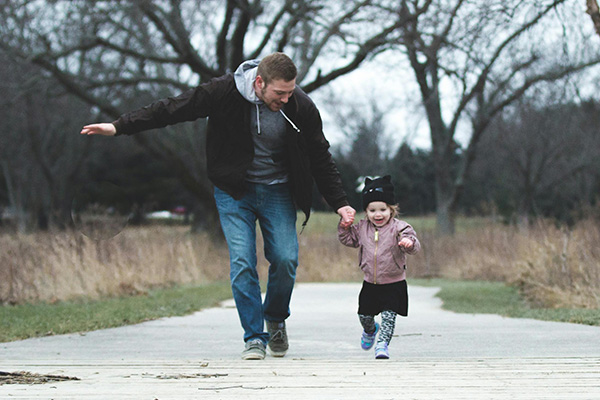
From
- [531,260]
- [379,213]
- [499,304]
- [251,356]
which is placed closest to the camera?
[251,356]

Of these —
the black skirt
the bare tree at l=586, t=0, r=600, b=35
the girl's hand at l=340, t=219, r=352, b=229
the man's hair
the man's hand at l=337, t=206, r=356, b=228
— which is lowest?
the black skirt

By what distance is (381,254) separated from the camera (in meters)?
5.11

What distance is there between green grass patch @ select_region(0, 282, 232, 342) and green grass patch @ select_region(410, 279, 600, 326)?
127 inches

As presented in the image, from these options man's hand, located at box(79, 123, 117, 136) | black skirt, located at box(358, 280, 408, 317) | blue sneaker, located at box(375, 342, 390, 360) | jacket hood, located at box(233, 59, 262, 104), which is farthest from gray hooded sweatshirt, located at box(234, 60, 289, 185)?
blue sneaker, located at box(375, 342, 390, 360)

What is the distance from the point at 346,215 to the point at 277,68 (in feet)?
3.53

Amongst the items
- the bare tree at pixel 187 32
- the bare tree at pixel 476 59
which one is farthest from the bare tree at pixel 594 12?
the bare tree at pixel 187 32

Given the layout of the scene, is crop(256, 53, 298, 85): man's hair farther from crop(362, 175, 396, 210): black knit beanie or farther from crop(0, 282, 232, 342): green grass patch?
crop(0, 282, 232, 342): green grass patch

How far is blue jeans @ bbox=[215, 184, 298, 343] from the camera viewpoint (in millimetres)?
4945

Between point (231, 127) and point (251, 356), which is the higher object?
point (231, 127)

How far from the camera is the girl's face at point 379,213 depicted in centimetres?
520

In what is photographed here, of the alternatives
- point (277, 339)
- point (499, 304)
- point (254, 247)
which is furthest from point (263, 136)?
point (499, 304)

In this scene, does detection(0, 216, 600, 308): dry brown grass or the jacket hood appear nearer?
the jacket hood

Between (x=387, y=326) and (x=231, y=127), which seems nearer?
(x=231, y=127)

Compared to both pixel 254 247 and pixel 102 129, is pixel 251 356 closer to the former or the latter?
pixel 254 247
